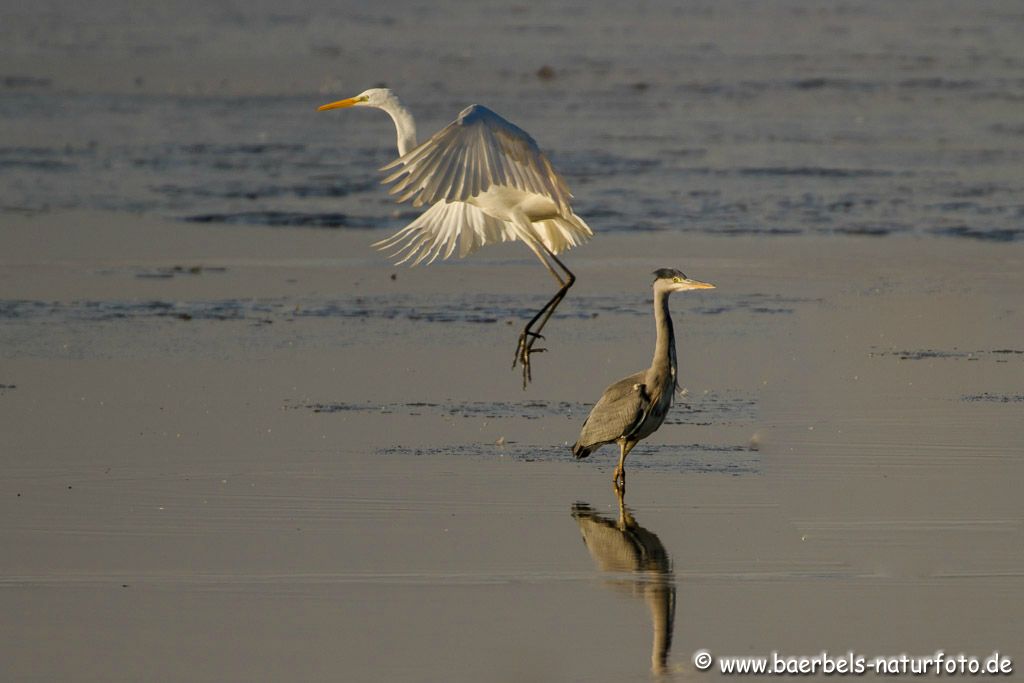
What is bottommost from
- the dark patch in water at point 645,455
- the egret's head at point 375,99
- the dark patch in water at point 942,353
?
the dark patch in water at point 645,455

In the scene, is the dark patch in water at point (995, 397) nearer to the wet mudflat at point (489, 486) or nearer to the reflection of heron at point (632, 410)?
the wet mudflat at point (489, 486)

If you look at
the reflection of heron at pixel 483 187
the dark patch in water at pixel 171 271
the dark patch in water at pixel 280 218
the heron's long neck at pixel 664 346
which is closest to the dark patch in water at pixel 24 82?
the dark patch in water at pixel 280 218

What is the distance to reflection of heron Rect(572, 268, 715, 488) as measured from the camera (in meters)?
9.03

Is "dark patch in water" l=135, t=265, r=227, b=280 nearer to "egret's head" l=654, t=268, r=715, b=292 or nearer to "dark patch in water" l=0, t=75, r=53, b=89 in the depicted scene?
"egret's head" l=654, t=268, r=715, b=292

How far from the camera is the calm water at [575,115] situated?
63.0ft

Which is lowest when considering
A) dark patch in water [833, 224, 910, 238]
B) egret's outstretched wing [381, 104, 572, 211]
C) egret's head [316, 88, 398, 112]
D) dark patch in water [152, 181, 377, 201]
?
dark patch in water [152, 181, 377, 201]

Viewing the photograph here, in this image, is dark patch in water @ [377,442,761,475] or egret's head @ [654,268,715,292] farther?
egret's head @ [654,268,715,292]

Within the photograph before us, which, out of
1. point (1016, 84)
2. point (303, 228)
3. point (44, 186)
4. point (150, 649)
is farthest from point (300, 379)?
point (1016, 84)

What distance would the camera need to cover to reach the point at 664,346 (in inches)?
369

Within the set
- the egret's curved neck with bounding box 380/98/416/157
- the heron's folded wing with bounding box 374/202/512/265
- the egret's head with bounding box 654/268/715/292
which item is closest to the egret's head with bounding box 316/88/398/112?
the egret's curved neck with bounding box 380/98/416/157

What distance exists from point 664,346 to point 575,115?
19.3 metres

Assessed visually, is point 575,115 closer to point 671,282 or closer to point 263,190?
Result: point 263,190

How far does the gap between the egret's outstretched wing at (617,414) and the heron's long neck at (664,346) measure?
Result: 134mm

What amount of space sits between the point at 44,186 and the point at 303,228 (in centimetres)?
403
